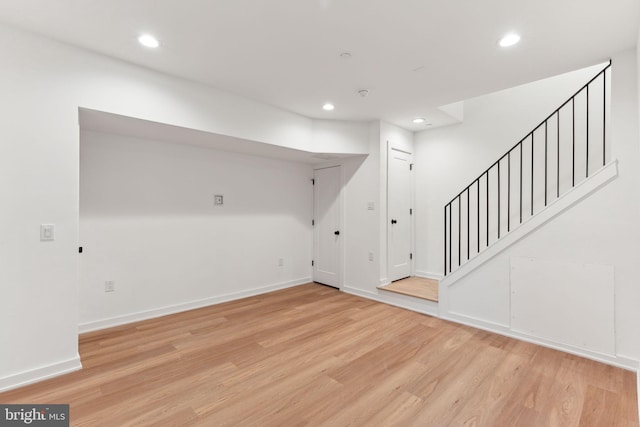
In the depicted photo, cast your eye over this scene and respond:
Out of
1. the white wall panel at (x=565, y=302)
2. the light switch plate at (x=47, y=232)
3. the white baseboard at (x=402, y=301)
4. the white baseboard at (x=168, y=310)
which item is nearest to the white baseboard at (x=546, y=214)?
the white wall panel at (x=565, y=302)

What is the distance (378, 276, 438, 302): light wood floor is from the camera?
13.6 ft

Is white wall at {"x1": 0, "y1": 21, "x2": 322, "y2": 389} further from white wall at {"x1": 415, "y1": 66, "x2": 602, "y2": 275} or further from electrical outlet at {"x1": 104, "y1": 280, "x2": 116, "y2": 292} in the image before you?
white wall at {"x1": 415, "y1": 66, "x2": 602, "y2": 275}

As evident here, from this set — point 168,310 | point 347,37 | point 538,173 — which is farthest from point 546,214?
point 168,310

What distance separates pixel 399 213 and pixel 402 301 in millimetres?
1462

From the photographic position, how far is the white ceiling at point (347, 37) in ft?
6.90

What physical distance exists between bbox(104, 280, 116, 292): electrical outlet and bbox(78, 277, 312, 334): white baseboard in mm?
335

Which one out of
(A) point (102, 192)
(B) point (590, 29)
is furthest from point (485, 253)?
(A) point (102, 192)

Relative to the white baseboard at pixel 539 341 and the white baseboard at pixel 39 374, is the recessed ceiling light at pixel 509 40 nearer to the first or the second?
the white baseboard at pixel 539 341

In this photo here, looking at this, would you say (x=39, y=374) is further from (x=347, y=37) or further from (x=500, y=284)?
(x=500, y=284)

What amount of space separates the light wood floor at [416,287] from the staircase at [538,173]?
446 millimetres

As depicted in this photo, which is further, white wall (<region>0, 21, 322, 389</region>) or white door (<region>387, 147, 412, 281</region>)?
white door (<region>387, 147, 412, 281</region>)

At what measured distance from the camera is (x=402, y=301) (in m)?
4.30

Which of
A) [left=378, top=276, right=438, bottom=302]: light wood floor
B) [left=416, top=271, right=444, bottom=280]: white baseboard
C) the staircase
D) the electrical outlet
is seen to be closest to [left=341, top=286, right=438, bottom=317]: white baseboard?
[left=378, top=276, right=438, bottom=302]: light wood floor

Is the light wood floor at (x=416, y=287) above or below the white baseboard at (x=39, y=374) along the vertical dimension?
above
